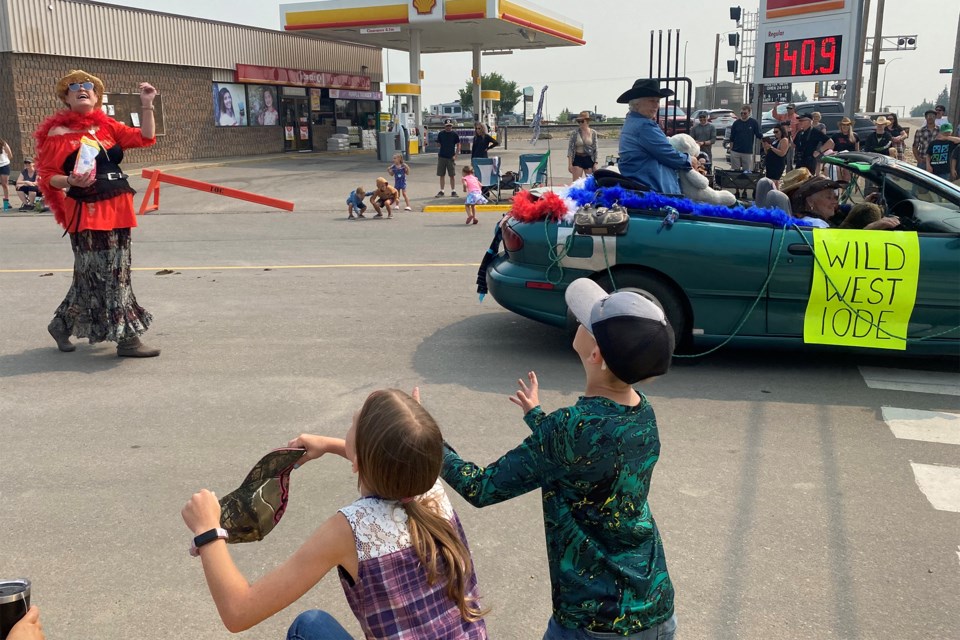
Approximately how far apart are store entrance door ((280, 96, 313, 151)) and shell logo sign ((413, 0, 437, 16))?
8.68 m

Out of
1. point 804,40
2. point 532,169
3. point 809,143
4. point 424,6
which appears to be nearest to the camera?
point 809,143

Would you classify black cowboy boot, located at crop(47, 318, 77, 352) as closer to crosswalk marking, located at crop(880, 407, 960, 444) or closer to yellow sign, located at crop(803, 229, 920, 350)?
yellow sign, located at crop(803, 229, 920, 350)

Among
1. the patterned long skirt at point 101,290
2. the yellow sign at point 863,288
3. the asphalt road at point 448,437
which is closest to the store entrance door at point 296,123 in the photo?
the asphalt road at point 448,437

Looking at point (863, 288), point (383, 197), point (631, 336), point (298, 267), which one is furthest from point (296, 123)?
point (631, 336)

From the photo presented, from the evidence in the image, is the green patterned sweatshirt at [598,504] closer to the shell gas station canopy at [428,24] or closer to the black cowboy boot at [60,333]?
the black cowboy boot at [60,333]

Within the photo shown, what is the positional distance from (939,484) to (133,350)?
542 centimetres

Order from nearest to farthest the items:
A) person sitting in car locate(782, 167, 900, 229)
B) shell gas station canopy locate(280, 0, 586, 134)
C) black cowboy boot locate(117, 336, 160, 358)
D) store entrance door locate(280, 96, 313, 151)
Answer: black cowboy boot locate(117, 336, 160, 358), person sitting in car locate(782, 167, 900, 229), shell gas station canopy locate(280, 0, 586, 134), store entrance door locate(280, 96, 313, 151)

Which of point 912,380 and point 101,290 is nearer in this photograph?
point 912,380

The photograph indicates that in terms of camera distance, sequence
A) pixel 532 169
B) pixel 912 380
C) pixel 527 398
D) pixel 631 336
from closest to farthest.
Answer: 1. pixel 631 336
2. pixel 527 398
3. pixel 912 380
4. pixel 532 169

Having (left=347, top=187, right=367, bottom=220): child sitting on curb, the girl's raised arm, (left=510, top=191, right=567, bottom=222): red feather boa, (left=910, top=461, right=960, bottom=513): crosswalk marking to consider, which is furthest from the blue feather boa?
(left=347, top=187, right=367, bottom=220): child sitting on curb

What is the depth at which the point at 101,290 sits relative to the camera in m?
6.57

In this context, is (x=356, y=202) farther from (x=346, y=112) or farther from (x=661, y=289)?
(x=346, y=112)

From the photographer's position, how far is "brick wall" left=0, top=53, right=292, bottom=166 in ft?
80.9

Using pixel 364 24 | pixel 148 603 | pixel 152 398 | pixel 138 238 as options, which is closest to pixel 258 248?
pixel 138 238
